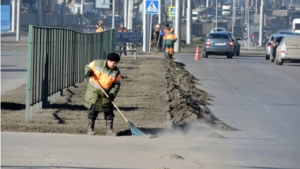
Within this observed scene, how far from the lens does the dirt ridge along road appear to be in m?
12.5

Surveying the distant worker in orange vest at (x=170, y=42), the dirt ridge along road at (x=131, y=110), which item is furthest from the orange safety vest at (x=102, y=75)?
the distant worker in orange vest at (x=170, y=42)

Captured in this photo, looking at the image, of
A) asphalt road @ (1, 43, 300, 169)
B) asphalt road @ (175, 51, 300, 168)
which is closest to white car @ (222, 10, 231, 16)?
asphalt road @ (175, 51, 300, 168)

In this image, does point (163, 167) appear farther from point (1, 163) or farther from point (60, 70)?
point (60, 70)

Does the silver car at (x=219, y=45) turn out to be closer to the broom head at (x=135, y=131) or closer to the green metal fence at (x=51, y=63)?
the green metal fence at (x=51, y=63)

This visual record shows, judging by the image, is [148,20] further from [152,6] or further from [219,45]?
[152,6]

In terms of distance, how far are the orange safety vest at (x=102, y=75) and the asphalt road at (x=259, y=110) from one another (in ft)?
7.00

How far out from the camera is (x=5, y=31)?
75.9 metres

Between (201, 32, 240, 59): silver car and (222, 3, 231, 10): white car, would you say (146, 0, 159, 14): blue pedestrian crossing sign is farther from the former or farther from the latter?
(222, 3, 231, 10): white car

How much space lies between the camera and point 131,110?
49.3ft

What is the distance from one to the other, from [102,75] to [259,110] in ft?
19.7

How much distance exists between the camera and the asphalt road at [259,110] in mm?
10906

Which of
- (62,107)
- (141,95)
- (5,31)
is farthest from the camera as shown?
(5,31)

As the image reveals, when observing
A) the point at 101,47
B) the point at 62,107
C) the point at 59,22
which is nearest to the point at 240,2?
the point at 59,22

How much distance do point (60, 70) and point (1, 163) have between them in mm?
7504
